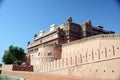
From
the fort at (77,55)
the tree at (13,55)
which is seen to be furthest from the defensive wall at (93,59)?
the tree at (13,55)

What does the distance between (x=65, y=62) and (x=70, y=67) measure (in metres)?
1.22

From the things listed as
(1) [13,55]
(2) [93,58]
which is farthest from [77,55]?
(1) [13,55]

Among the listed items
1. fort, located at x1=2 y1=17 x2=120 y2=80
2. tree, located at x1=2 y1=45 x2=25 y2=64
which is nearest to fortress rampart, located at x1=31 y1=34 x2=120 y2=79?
fort, located at x1=2 y1=17 x2=120 y2=80

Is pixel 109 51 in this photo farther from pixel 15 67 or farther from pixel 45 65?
A: pixel 15 67

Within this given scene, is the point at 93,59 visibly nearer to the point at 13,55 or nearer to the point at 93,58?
the point at 93,58

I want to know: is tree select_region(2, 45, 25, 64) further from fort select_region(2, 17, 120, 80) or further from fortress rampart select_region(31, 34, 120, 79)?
fortress rampart select_region(31, 34, 120, 79)

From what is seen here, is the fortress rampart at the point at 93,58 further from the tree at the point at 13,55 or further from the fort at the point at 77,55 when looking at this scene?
the tree at the point at 13,55

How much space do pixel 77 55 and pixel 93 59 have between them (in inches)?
115

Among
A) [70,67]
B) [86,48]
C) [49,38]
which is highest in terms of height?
[49,38]

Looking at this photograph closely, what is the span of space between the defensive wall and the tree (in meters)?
9.63

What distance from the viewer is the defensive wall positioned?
1800 centimetres

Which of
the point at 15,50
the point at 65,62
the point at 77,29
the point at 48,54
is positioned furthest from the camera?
the point at 15,50

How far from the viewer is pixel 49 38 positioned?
33.1 meters

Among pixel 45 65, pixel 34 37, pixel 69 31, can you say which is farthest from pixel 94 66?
pixel 34 37
